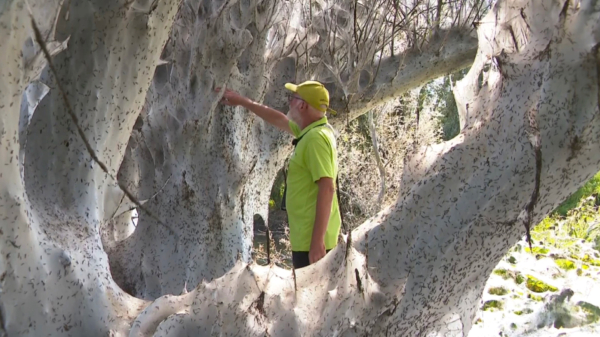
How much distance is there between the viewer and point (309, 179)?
3814 millimetres

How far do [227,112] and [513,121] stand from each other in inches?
97.8

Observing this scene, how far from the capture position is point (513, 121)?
250 cm

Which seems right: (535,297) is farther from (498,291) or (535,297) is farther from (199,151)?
(199,151)

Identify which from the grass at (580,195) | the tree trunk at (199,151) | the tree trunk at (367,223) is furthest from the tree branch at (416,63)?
the grass at (580,195)

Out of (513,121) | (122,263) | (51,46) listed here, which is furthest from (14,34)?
(122,263)

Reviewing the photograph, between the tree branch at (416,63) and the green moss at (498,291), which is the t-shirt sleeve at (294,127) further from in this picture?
the green moss at (498,291)

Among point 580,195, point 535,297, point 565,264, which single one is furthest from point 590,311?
point 580,195

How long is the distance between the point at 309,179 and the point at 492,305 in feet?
7.20

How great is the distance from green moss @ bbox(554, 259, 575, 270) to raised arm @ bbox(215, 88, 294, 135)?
322 centimetres

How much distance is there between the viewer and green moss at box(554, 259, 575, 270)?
6023 mm

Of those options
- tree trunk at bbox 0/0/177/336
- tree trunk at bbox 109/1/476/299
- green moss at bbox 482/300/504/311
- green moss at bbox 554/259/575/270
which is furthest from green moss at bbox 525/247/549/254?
tree trunk at bbox 0/0/177/336

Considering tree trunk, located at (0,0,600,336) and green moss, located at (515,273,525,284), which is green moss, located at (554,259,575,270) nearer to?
green moss, located at (515,273,525,284)

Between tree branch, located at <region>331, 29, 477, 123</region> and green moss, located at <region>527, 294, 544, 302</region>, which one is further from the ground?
tree branch, located at <region>331, 29, 477, 123</region>

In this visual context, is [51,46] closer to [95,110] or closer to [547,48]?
[95,110]
